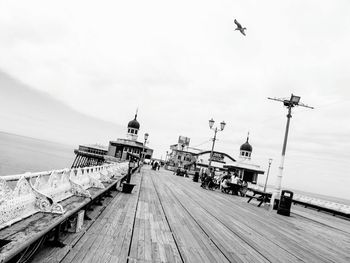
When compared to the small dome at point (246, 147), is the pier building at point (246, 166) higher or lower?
lower

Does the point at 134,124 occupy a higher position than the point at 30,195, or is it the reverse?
the point at 134,124

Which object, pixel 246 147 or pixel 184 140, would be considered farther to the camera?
pixel 184 140

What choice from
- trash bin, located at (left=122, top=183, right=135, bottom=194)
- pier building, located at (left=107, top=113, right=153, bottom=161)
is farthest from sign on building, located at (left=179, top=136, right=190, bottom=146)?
trash bin, located at (left=122, top=183, right=135, bottom=194)

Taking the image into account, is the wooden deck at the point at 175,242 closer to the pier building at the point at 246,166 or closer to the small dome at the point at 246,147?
the pier building at the point at 246,166

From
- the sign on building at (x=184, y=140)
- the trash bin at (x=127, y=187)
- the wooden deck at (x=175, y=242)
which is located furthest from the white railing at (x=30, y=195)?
the sign on building at (x=184, y=140)

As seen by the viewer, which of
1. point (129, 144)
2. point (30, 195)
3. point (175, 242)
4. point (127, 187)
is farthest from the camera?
point (129, 144)

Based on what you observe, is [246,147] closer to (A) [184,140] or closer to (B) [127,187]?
(A) [184,140]

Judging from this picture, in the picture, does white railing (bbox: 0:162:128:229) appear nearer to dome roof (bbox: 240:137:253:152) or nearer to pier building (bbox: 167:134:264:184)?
pier building (bbox: 167:134:264:184)

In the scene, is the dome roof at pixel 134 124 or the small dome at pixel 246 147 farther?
the dome roof at pixel 134 124

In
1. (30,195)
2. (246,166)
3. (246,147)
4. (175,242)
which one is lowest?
(175,242)

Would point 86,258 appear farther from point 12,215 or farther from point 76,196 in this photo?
point 76,196

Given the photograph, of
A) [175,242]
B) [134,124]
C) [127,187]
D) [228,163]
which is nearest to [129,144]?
[134,124]

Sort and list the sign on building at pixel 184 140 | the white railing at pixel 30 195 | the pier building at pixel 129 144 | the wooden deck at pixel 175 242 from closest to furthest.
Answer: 1. the white railing at pixel 30 195
2. the wooden deck at pixel 175 242
3. the pier building at pixel 129 144
4. the sign on building at pixel 184 140

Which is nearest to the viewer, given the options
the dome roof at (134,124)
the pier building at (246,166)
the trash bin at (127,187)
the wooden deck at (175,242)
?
the wooden deck at (175,242)
